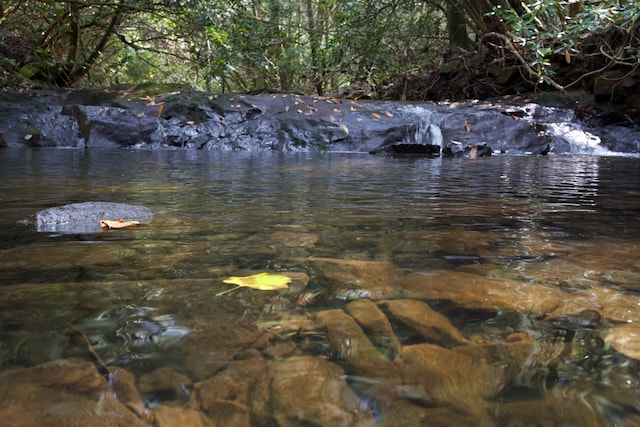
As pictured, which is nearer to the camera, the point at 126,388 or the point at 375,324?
the point at 126,388

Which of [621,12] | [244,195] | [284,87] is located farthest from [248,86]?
[244,195]

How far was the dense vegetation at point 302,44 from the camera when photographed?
31.9 feet

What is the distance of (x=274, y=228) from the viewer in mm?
2168

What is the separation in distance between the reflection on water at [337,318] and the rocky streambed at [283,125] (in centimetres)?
703

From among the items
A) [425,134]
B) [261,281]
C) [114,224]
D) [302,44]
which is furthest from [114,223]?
[302,44]

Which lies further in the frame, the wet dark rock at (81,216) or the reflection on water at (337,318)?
the wet dark rock at (81,216)

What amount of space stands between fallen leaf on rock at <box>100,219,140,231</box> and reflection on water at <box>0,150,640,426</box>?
8cm

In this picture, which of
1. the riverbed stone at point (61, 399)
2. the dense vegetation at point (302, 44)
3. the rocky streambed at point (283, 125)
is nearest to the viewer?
the riverbed stone at point (61, 399)

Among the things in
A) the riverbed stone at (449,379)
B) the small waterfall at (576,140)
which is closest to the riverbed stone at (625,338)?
the riverbed stone at (449,379)

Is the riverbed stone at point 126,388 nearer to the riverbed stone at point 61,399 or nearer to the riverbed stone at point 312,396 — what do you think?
the riverbed stone at point 61,399

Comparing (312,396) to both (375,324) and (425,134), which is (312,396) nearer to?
(375,324)

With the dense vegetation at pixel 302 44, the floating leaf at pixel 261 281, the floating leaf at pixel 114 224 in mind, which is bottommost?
the floating leaf at pixel 261 281

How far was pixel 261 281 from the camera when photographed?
1.41 metres

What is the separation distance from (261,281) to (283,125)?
8.54 meters
